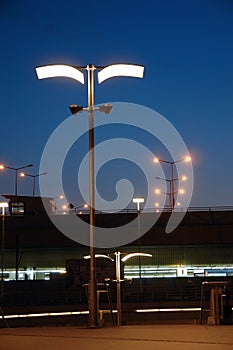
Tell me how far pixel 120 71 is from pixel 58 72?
204 centimetres

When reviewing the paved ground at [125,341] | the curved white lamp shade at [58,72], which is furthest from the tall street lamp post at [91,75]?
the paved ground at [125,341]

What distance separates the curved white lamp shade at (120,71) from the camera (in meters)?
19.8

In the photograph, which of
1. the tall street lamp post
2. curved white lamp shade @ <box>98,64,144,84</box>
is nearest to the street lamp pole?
the tall street lamp post

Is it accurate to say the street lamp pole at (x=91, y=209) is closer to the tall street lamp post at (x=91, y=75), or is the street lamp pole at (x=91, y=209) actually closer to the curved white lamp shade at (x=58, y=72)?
the tall street lamp post at (x=91, y=75)

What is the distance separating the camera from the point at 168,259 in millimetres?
74500

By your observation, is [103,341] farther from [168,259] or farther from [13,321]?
[168,259]

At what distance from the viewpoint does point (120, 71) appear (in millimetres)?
19844

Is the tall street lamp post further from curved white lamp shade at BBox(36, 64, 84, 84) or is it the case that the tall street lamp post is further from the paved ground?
the paved ground

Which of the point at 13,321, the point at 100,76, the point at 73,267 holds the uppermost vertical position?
the point at 100,76

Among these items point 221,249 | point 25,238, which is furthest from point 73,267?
point 221,249

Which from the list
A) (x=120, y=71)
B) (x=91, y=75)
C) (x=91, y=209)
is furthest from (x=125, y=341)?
(x=120, y=71)

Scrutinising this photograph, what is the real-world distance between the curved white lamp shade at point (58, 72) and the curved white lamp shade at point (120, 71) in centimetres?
74

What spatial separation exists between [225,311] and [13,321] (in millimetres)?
20704

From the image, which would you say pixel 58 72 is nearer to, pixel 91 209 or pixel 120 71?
pixel 120 71
